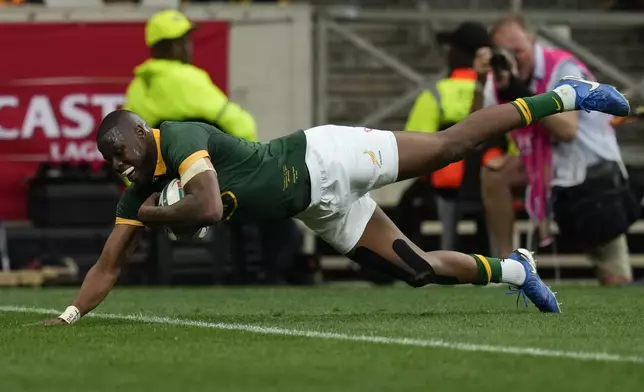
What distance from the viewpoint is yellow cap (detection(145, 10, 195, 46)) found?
1123cm

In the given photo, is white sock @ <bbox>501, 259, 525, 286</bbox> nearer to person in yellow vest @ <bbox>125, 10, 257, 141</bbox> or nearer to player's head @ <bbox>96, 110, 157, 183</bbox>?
player's head @ <bbox>96, 110, 157, 183</bbox>

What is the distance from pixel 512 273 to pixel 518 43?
365cm

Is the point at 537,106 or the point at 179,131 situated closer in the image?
the point at 179,131

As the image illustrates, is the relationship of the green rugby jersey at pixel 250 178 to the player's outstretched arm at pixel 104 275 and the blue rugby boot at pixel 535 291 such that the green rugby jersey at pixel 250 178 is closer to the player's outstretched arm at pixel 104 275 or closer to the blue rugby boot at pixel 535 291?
the player's outstretched arm at pixel 104 275

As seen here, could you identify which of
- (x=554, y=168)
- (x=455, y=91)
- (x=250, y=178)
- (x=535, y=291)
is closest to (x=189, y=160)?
(x=250, y=178)

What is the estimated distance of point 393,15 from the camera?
44.8ft

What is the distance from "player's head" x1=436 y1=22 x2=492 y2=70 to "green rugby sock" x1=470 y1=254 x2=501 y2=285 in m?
4.30

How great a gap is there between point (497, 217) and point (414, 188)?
2.14m

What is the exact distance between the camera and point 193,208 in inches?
254

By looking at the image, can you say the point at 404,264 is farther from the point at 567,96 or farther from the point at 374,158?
the point at 567,96

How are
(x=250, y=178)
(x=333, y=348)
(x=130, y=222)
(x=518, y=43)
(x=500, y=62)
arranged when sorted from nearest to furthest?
1. (x=333, y=348)
2. (x=250, y=178)
3. (x=130, y=222)
4. (x=500, y=62)
5. (x=518, y=43)

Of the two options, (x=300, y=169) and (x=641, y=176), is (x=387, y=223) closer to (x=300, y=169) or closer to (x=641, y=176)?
(x=300, y=169)

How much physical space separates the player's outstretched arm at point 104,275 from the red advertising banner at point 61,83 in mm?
5904

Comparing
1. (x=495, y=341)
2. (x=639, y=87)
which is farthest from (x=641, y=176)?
(x=495, y=341)
